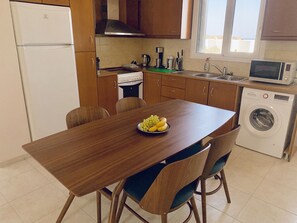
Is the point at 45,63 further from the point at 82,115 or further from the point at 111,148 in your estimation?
the point at 111,148

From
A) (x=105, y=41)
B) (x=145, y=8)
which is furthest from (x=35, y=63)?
(x=145, y=8)

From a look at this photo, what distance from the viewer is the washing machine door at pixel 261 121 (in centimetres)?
267

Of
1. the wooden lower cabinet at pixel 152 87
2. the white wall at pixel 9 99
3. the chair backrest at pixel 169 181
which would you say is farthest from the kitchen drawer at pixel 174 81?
the chair backrest at pixel 169 181

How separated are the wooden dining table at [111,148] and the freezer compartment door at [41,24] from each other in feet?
4.63

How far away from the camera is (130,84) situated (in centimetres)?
370

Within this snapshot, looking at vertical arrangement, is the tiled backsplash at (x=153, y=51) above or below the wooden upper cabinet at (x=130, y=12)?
below

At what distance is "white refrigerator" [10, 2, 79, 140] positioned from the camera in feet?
7.78

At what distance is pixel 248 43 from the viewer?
126 inches

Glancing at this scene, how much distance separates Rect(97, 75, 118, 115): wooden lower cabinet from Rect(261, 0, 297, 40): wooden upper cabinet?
86.0 inches

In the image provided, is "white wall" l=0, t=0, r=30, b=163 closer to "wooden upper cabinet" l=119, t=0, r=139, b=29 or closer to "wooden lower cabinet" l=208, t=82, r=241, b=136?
"wooden upper cabinet" l=119, t=0, r=139, b=29

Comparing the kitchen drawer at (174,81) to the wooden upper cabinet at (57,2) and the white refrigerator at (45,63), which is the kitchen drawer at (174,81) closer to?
the white refrigerator at (45,63)

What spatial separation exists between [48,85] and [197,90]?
2005 millimetres

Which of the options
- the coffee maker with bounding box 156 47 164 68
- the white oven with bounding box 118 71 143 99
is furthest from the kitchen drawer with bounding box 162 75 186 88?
the coffee maker with bounding box 156 47 164 68

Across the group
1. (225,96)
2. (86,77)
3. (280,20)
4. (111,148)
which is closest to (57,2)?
(86,77)
